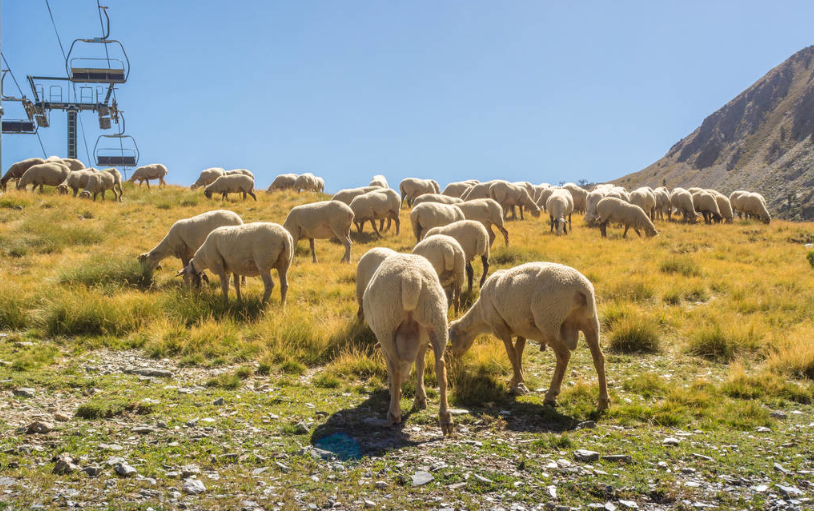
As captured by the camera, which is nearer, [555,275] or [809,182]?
[555,275]

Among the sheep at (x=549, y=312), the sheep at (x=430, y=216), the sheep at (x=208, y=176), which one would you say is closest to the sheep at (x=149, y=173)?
the sheep at (x=208, y=176)

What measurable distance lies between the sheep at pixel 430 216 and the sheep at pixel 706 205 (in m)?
21.7

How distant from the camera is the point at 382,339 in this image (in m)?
6.42

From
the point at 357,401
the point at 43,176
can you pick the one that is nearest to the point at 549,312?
the point at 357,401

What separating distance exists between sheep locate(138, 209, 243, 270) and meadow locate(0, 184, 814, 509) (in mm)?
662

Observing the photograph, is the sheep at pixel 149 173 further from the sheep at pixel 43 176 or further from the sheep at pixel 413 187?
the sheep at pixel 413 187

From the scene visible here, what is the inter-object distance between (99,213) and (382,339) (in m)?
20.2

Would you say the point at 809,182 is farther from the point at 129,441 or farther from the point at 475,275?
the point at 129,441

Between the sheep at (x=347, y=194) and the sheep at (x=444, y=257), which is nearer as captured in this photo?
the sheep at (x=444, y=257)

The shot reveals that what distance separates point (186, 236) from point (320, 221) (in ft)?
13.5

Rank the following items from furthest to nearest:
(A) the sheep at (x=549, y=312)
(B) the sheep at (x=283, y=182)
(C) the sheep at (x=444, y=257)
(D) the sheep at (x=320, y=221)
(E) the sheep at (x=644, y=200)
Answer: (B) the sheep at (x=283, y=182) < (E) the sheep at (x=644, y=200) < (D) the sheep at (x=320, y=221) < (C) the sheep at (x=444, y=257) < (A) the sheep at (x=549, y=312)

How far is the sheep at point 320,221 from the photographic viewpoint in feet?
55.7

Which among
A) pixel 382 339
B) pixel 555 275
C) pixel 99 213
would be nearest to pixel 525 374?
pixel 555 275

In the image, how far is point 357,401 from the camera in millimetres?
7098
